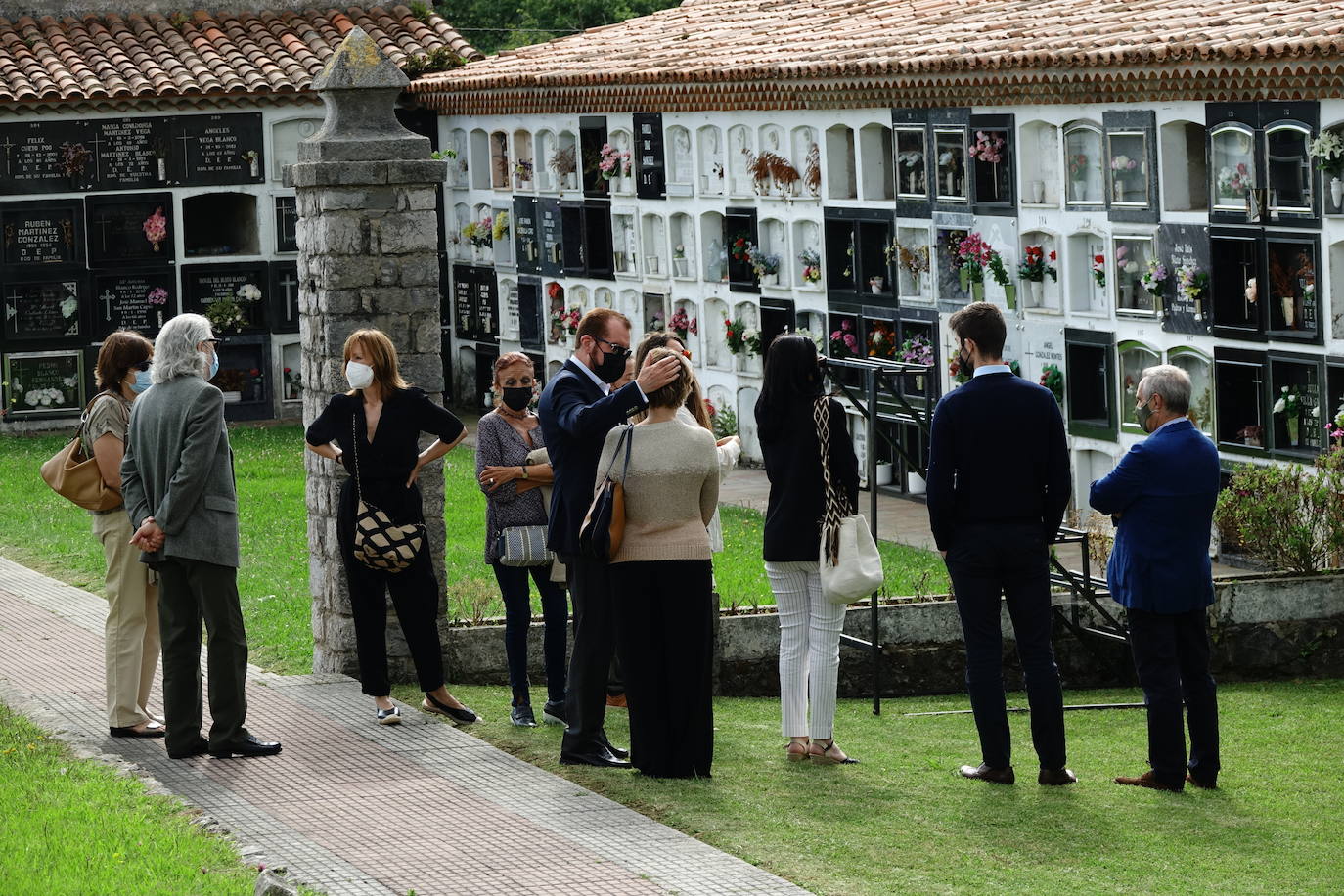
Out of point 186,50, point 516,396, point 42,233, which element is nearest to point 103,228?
point 42,233

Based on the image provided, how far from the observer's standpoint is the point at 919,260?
48.3 feet

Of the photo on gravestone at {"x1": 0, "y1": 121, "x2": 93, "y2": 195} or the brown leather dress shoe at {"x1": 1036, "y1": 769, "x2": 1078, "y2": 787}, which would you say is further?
the photo on gravestone at {"x1": 0, "y1": 121, "x2": 93, "y2": 195}

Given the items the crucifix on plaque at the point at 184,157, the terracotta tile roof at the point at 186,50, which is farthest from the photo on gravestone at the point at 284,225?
the terracotta tile roof at the point at 186,50

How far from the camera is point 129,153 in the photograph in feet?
62.5

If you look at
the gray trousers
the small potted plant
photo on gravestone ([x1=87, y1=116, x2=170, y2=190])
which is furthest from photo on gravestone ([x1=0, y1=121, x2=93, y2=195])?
the gray trousers

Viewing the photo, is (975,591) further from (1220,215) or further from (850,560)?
(1220,215)

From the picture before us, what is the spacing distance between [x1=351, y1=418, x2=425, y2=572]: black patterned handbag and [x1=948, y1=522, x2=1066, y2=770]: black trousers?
1929mm

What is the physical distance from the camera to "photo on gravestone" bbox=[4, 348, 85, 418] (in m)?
18.7

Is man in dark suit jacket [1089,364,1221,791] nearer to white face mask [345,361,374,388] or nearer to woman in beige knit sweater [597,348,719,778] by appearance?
woman in beige knit sweater [597,348,719,778]

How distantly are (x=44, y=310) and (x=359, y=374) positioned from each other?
13.0 m

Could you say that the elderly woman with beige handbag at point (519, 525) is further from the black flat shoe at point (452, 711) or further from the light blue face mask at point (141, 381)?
the light blue face mask at point (141, 381)

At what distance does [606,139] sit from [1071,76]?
20.6 feet

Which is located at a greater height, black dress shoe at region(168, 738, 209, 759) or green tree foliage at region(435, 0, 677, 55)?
green tree foliage at region(435, 0, 677, 55)

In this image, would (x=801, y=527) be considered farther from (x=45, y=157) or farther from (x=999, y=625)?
(x=45, y=157)
